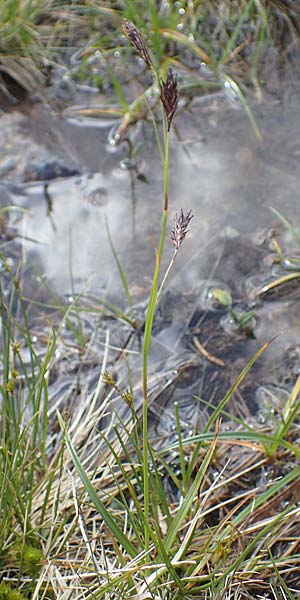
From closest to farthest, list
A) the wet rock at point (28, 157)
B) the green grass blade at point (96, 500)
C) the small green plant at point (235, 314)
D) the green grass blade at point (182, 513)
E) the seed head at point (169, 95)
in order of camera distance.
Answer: the seed head at point (169, 95)
the green grass blade at point (96, 500)
the green grass blade at point (182, 513)
the small green plant at point (235, 314)
the wet rock at point (28, 157)

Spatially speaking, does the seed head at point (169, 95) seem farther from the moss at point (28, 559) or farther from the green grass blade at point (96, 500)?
the moss at point (28, 559)

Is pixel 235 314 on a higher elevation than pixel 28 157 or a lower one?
lower

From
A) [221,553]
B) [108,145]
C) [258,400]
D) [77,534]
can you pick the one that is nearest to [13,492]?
[77,534]

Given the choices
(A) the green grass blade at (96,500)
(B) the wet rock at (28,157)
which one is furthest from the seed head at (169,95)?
(B) the wet rock at (28,157)

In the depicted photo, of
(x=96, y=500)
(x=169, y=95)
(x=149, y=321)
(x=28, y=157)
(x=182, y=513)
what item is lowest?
(x=182, y=513)

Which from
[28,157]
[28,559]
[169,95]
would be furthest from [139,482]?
[28,157]

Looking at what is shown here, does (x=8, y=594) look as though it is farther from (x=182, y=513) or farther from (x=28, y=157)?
(x=28, y=157)

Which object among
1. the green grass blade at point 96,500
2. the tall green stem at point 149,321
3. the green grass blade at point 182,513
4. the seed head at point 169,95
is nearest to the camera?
the seed head at point 169,95

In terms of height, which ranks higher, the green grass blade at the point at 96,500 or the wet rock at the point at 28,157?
the wet rock at the point at 28,157

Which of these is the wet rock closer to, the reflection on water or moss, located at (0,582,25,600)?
the reflection on water

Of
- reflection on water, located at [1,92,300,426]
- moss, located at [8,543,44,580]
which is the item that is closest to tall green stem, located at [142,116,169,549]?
moss, located at [8,543,44,580]
